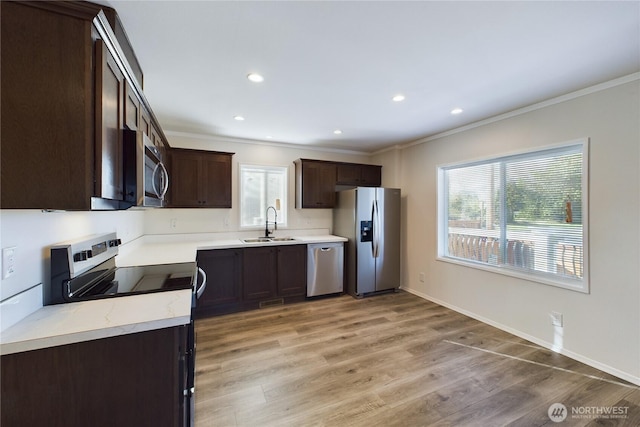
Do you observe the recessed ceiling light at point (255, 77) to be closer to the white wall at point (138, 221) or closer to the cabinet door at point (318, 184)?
the white wall at point (138, 221)

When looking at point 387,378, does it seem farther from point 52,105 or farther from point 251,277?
point 52,105

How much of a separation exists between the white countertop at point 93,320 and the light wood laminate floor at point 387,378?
0.96 meters

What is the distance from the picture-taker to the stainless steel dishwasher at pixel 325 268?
3.90 m

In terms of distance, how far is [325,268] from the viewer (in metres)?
4.00

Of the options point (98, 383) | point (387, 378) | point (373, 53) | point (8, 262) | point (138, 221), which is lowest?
point (387, 378)

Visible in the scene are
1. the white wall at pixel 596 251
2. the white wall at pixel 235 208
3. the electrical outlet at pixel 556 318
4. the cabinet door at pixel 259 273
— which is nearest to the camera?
the white wall at pixel 596 251

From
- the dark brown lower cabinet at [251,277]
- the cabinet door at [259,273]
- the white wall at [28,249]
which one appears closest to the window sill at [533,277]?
the dark brown lower cabinet at [251,277]

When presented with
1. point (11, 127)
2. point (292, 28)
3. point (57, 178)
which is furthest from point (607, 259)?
point (11, 127)

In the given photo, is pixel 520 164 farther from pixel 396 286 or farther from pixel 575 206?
pixel 396 286

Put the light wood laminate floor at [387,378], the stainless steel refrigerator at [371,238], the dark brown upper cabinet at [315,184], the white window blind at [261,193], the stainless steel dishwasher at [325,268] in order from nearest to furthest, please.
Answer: the light wood laminate floor at [387,378] → the stainless steel dishwasher at [325,268] → the stainless steel refrigerator at [371,238] → the white window blind at [261,193] → the dark brown upper cabinet at [315,184]

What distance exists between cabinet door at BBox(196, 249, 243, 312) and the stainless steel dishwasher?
1.03 metres

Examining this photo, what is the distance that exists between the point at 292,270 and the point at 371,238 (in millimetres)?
1339

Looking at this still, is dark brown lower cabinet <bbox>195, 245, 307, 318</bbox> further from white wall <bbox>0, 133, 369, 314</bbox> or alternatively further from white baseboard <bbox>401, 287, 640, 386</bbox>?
white baseboard <bbox>401, 287, 640, 386</bbox>

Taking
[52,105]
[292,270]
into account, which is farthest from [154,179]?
[292,270]
